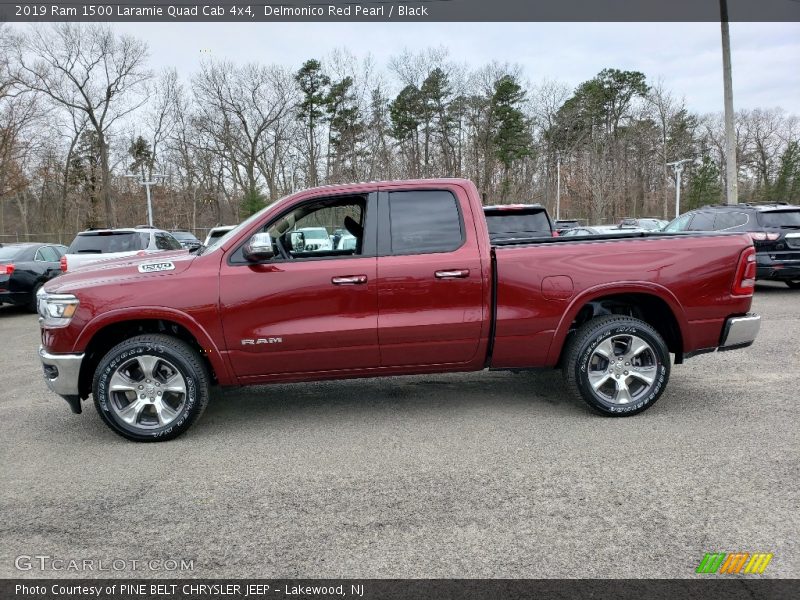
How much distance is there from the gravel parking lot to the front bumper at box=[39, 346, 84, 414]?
0.44 m

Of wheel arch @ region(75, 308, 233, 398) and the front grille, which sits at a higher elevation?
the front grille

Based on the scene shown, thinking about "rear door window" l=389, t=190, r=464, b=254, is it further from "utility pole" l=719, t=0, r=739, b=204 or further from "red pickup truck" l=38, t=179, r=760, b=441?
"utility pole" l=719, t=0, r=739, b=204

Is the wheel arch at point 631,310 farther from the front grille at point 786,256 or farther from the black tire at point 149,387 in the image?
the front grille at point 786,256

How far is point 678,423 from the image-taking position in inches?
171

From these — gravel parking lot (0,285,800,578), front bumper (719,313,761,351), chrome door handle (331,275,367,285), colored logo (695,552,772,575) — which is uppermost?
chrome door handle (331,275,367,285)

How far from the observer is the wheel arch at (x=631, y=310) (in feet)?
14.6

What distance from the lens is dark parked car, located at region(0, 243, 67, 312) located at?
36.5 ft

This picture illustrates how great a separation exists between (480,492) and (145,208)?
186ft

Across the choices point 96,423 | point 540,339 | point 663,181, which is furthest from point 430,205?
point 663,181

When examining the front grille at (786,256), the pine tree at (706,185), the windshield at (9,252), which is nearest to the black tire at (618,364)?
the front grille at (786,256)

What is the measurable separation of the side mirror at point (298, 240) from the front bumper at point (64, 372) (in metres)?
1.92

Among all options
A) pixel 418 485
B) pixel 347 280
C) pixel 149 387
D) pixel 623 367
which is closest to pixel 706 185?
pixel 623 367

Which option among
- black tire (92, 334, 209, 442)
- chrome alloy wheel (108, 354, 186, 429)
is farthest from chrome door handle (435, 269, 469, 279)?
chrome alloy wheel (108, 354, 186, 429)

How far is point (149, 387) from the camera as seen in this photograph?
421 centimetres
